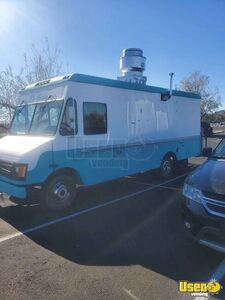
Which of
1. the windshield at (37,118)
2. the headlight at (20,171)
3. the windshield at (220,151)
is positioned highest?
the windshield at (37,118)

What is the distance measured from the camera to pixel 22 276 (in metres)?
3.71

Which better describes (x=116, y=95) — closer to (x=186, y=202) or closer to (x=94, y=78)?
(x=94, y=78)

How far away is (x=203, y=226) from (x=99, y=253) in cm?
160

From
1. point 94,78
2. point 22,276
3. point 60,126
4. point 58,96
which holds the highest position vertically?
point 94,78

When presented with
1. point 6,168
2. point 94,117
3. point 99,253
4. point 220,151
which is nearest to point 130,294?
point 99,253

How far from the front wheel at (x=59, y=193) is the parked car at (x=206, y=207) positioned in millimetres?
2977

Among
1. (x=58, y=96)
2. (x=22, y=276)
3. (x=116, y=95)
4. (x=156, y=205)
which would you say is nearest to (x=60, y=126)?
(x=58, y=96)

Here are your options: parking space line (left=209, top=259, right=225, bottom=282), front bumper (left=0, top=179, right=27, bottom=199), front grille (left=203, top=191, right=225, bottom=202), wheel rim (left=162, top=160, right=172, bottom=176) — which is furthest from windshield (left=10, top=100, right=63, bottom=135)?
wheel rim (left=162, top=160, right=172, bottom=176)

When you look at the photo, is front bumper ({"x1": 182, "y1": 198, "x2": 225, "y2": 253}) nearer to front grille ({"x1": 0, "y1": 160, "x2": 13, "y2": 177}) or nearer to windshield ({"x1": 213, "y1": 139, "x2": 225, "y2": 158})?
windshield ({"x1": 213, "y1": 139, "x2": 225, "y2": 158})

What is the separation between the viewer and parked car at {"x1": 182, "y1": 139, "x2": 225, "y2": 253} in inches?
138

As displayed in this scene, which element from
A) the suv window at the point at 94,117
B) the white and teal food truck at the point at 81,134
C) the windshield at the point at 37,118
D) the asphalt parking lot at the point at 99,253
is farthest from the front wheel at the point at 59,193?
the suv window at the point at 94,117

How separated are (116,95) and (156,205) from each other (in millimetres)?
2993

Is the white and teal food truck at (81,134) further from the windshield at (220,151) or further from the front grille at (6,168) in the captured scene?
the windshield at (220,151)

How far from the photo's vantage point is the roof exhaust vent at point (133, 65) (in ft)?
29.5
